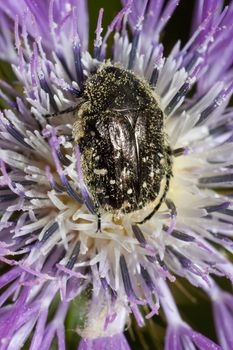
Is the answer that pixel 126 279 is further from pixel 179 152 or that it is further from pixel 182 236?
pixel 179 152

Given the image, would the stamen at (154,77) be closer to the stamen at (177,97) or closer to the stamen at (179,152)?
the stamen at (177,97)

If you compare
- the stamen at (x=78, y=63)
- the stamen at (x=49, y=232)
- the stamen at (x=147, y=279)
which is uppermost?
the stamen at (x=78, y=63)

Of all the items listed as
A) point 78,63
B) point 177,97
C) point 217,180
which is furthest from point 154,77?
point 217,180

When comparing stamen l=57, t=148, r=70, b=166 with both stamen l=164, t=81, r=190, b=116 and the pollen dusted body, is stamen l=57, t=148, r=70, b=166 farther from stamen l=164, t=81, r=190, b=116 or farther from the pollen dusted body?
stamen l=164, t=81, r=190, b=116

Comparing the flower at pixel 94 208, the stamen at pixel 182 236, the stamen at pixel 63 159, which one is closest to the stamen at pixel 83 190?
the flower at pixel 94 208

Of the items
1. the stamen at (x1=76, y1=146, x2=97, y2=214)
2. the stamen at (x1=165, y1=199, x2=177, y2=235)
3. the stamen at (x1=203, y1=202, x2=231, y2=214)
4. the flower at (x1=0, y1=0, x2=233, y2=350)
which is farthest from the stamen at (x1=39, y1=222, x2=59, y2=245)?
the stamen at (x1=203, y1=202, x2=231, y2=214)

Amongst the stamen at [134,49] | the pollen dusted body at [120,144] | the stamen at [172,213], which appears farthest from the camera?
the stamen at [134,49]
